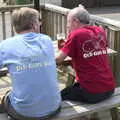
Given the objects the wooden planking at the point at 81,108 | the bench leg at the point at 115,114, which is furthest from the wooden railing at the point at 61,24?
the wooden planking at the point at 81,108

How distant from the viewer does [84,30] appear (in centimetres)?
368

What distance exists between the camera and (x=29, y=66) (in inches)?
124

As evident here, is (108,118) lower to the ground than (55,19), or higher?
lower

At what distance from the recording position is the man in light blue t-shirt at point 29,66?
3.15 m

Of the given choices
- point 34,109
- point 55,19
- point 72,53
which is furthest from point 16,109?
point 55,19

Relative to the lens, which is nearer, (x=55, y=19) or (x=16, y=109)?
(x=16, y=109)

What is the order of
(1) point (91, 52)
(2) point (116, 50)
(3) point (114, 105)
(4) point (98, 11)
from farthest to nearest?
(4) point (98, 11) → (2) point (116, 50) → (3) point (114, 105) → (1) point (91, 52)

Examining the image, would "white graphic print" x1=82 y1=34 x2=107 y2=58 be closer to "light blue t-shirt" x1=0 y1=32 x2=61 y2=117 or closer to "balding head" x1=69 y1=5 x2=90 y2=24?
"balding head" x1=69 y1=5 x2=90 y2=24

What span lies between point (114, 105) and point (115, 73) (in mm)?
1775

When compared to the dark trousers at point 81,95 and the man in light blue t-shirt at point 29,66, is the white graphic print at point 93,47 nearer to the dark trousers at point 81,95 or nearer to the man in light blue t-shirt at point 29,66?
the dark trousers at point 81,95

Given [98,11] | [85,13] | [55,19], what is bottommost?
[98,11]

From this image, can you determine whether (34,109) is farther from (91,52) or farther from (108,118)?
(108,118)

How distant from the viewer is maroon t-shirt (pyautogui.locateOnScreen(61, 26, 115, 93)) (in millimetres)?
3658

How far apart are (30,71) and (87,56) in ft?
2.38
